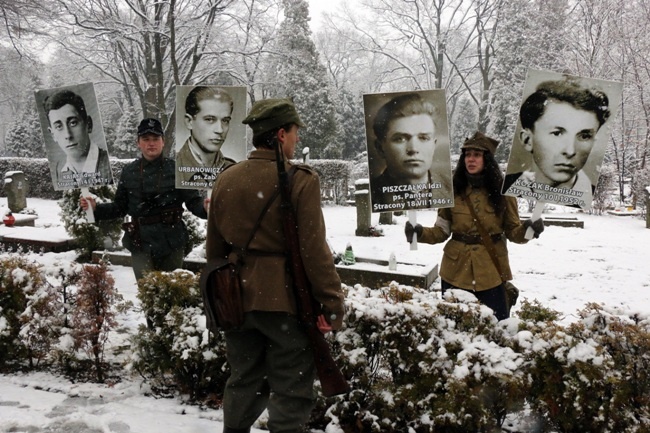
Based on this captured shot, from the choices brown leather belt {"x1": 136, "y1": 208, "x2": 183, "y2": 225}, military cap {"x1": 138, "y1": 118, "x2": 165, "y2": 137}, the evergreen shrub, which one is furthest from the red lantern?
the evergreen shrub

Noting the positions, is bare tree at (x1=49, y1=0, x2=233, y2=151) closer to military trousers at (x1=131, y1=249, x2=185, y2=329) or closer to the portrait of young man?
the portrait of young man

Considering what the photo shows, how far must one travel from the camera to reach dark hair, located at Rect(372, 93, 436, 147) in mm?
3746

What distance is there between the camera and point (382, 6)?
26891mm

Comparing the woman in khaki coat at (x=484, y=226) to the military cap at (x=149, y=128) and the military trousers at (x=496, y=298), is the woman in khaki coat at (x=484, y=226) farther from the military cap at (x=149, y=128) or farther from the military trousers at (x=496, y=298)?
the military cap at (x=149, y=128)

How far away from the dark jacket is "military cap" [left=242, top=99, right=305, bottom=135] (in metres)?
1.86

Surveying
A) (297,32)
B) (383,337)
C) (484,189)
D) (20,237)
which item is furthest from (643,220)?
(297,32)

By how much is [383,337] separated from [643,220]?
15.1 meters

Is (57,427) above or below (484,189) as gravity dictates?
below

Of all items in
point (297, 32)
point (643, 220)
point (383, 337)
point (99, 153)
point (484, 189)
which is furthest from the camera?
point (297, 32)

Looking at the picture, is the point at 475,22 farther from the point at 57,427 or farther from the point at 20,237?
the point at 57,427

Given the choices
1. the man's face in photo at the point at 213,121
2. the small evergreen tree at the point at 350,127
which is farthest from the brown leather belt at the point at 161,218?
the small evergreen tree at the point at 350,127

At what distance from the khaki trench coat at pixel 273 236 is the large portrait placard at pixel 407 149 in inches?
61.9

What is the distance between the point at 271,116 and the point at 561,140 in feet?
7.37

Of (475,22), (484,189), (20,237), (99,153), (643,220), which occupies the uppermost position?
(475,22)
